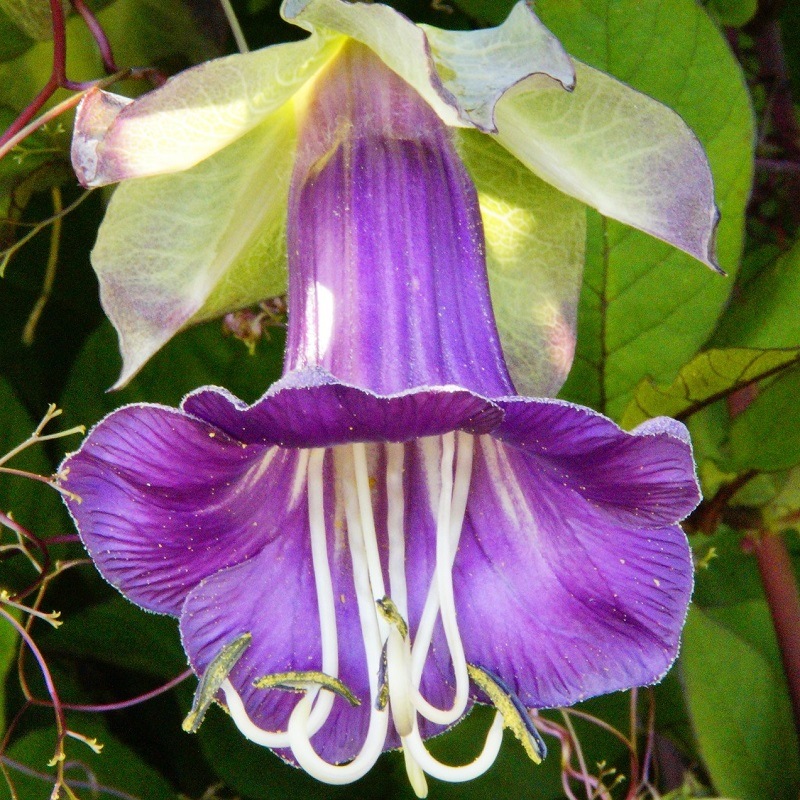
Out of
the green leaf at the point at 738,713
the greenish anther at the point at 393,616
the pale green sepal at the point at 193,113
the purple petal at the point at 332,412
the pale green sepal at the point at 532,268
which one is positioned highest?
the pale green sepal at the point at 193,113

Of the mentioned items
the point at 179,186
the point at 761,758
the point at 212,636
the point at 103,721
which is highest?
the point at 179,186

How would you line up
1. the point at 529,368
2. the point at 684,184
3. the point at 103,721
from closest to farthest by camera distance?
the point at 684,184 < the point at 529,368 < the point at 103,721

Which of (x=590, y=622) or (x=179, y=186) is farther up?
(x=179, y=186)

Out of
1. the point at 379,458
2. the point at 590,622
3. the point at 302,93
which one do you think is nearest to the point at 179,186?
the point at 302,93

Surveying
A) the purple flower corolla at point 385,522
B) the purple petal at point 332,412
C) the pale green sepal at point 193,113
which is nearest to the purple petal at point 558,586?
the purple flower corolla at point 385,522

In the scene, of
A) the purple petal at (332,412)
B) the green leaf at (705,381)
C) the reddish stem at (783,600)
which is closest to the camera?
the purple petal at (332,412)

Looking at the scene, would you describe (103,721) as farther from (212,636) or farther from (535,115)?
(535,115)

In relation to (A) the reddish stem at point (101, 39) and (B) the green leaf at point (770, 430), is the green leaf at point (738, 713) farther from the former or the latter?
(A) the reddish stem at point (101, 39)
